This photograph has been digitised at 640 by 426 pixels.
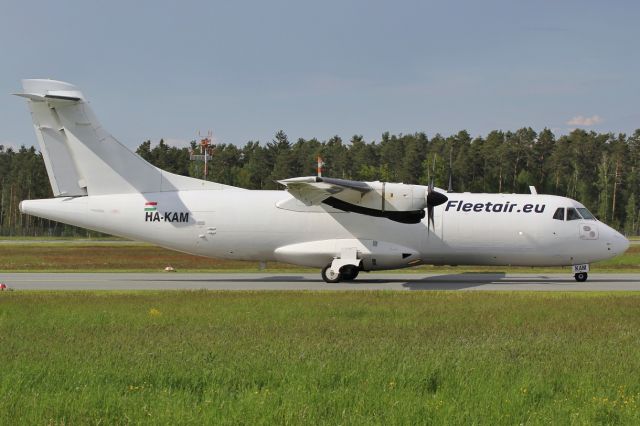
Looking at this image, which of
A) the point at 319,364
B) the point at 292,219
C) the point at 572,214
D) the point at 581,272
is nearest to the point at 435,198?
the point at 292,219

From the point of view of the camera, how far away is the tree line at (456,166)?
354 feet

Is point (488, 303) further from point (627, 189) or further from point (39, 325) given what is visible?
point (627, 189)

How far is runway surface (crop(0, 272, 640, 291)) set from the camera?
26203 millimetres

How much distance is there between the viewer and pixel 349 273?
28906 mm

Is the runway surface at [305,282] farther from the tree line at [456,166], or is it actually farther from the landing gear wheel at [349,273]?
the tree line at [456,166]

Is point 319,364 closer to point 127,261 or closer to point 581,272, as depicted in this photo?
point 581,272

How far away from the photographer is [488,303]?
785 inches

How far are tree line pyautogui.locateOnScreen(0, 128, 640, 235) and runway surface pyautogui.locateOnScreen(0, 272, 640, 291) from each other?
5932cm

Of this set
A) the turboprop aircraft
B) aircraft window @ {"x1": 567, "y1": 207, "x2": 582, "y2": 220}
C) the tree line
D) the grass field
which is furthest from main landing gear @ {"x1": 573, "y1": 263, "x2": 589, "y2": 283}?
the tree line

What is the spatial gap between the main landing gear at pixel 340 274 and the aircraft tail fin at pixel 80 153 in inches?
288

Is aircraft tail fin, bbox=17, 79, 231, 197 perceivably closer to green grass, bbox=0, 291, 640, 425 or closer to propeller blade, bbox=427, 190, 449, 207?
green grass, bbox=0, 291, 640, 425

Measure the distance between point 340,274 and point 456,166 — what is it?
86.6m

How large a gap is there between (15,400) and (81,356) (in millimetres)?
2890

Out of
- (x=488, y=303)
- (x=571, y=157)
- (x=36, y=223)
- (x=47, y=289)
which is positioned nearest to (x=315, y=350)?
(x=488, y=303)
